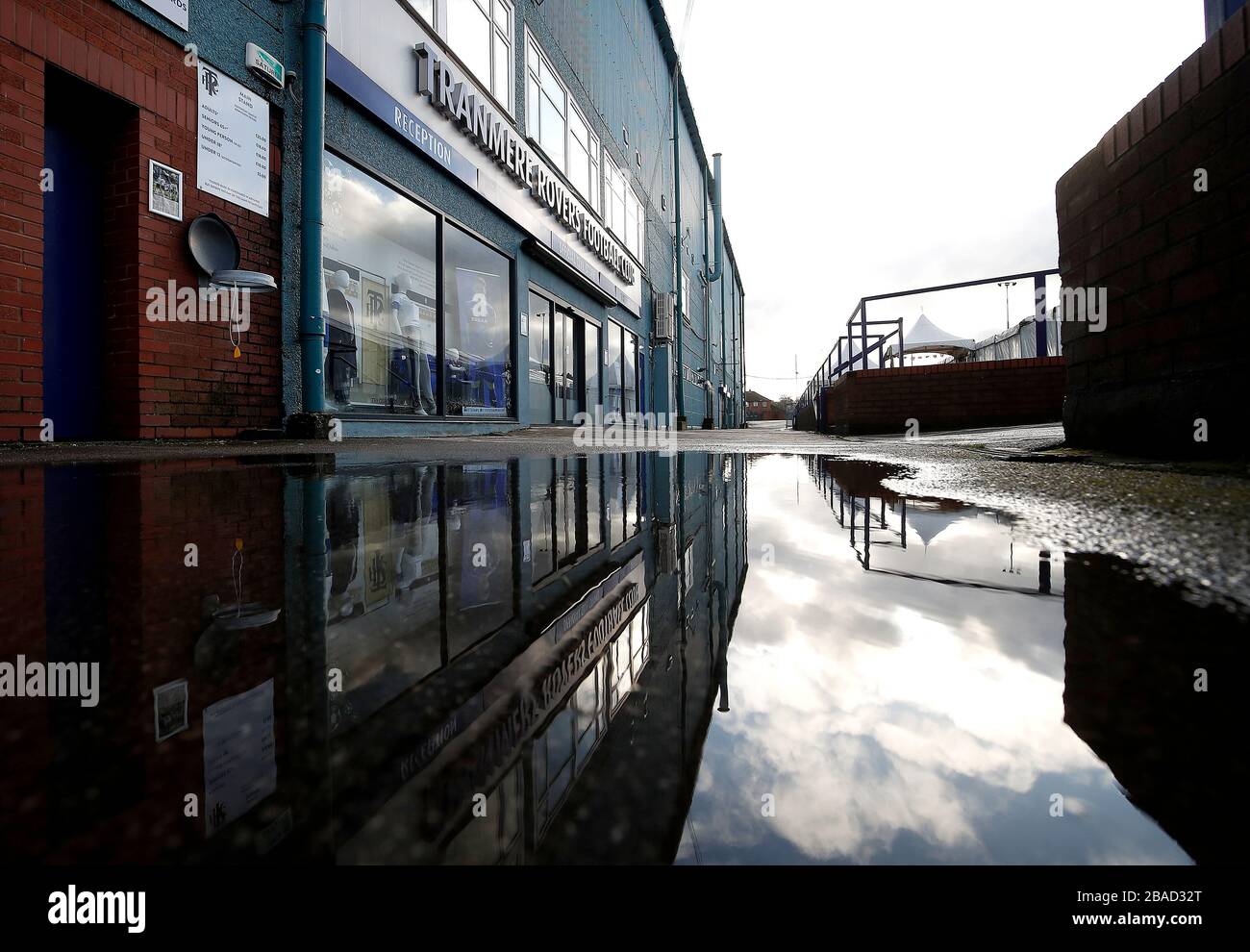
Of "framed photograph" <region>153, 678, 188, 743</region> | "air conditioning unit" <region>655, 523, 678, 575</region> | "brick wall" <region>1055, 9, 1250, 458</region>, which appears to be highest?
"brick wall" <region>1055, 9, 1250, 458</region>

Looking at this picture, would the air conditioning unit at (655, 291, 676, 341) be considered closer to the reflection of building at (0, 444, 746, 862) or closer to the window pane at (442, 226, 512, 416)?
the window pane at (442, 226, 512, 416)

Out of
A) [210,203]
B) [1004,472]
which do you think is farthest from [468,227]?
[1004,472]

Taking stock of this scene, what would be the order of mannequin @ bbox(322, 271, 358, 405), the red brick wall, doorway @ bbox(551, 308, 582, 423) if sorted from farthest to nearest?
1. doorway @ bbox(551, 308, 582, 423)
2. mannequin @ bbox(322, 271, 358, 405)
3. the red brick wall

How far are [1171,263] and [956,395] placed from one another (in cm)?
644

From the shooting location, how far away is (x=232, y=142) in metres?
5.16

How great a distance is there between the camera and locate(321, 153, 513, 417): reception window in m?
6.25

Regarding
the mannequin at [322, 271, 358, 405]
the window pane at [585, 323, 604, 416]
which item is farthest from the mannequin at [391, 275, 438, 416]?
the window pane at [585, 323, 604, 416]

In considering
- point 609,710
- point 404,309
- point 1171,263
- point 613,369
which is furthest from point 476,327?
point 609,710

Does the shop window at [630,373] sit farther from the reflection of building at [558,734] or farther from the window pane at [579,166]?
the reflection of building at [558,734]

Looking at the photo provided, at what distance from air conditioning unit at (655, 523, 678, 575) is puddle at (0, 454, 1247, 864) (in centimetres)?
3

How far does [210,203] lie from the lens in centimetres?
505

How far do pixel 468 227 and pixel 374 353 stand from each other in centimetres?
259
